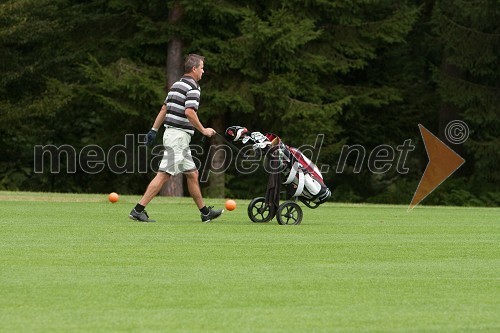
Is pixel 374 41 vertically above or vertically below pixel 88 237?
above

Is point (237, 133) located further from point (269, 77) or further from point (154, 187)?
point (269, 77)

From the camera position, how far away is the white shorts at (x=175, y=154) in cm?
1552

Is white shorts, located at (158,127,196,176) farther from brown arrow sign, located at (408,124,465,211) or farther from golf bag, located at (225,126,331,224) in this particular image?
brown arrow sign, located at (408,124,465,211)

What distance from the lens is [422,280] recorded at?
988 centimetres

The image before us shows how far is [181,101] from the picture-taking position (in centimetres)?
1545

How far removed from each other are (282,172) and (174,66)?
61.2 feet

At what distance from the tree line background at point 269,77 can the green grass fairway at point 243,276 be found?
17.0 m

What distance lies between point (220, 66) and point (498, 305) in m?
25.3

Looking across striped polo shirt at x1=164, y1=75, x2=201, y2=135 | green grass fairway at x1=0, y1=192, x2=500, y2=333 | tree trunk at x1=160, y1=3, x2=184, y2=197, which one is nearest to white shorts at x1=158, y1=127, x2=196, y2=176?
striped polo shirt at x1=164, y1=75, x2=201, y2=135

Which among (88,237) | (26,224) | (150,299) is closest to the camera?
(150,299)

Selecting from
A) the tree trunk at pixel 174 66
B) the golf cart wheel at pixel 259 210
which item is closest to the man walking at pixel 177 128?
the golf cart wheel at pixel 259 210

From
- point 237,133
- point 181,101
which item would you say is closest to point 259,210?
point 237,133

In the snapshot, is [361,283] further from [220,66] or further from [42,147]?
[42,147]

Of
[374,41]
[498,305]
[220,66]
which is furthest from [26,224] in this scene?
[374,41]
